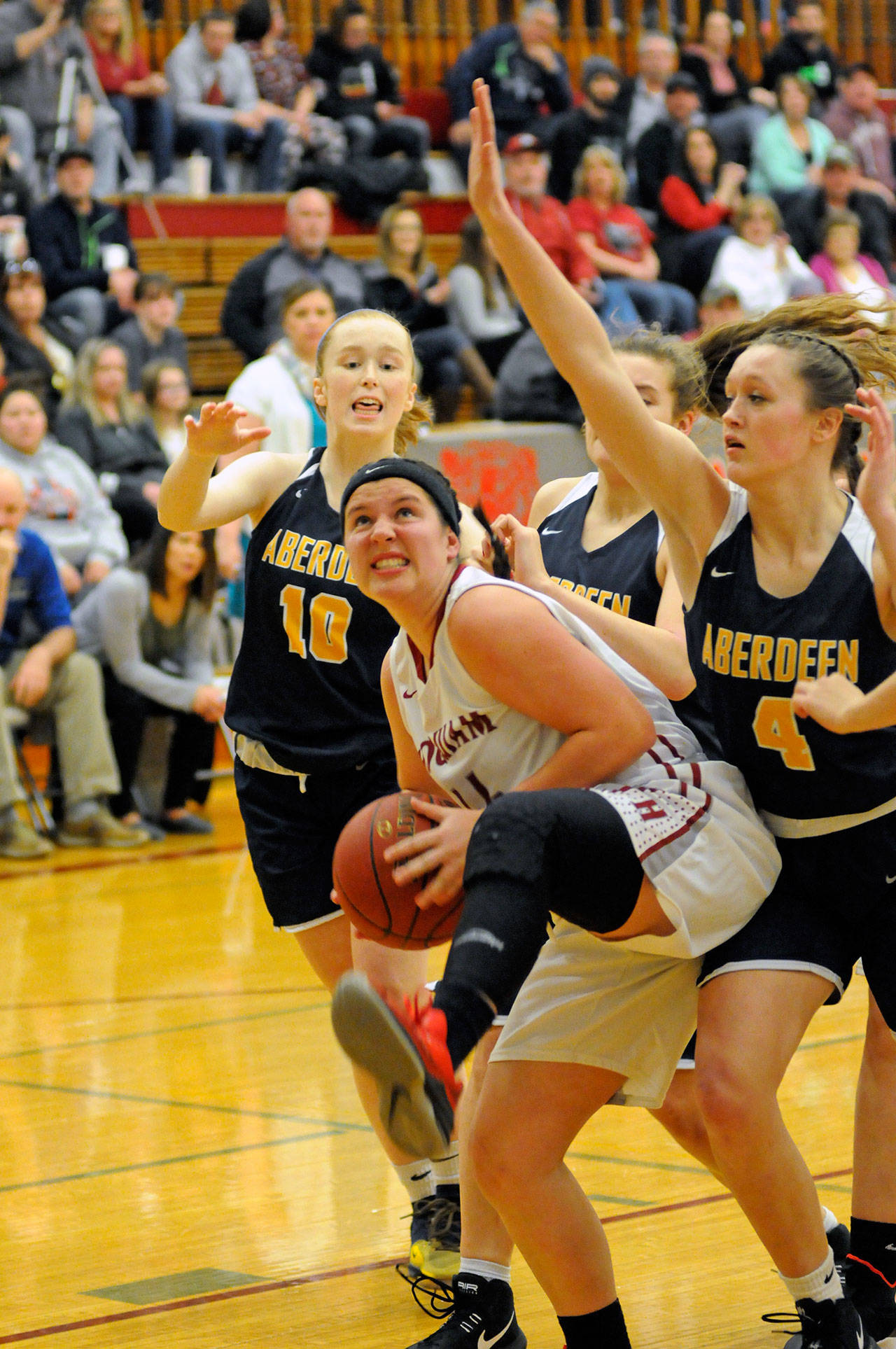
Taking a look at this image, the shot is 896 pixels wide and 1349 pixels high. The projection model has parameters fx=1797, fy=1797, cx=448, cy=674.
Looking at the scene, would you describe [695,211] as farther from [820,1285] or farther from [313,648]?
[820,1285]

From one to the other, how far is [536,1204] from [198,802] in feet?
22.5

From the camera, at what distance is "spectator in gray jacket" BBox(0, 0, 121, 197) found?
11516 millimetres

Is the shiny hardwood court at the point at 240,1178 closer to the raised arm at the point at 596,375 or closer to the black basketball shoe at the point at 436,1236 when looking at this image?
the black basketball shoe at the point at 436,1236

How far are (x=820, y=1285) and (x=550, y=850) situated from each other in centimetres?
84

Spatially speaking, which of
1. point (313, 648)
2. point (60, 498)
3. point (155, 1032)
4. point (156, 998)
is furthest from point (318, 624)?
point (60, 498)

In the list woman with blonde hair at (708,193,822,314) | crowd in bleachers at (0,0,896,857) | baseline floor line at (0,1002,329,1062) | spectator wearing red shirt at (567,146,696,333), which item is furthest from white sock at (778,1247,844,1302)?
woman with blonde hair at (708,193,822,314)

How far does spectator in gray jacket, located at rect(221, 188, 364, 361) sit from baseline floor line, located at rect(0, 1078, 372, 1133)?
627 centimetres

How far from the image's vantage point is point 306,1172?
13.7 feet

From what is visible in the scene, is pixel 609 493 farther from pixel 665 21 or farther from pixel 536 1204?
pixel 665 21

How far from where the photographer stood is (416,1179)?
12.0 feet

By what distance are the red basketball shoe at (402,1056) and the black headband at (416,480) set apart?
86cm

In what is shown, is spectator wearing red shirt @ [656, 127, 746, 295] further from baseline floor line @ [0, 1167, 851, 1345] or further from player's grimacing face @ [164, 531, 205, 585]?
baseline floor line @ [0, 1167, 851, 1345]

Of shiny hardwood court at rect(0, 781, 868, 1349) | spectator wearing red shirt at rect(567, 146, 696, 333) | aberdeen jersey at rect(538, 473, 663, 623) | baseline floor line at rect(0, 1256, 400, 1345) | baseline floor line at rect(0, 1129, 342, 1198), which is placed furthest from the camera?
spectator wearing red shirt at rect(567, 146, 696, 333)

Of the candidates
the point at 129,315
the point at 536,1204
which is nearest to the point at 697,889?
the point at 536,1204
